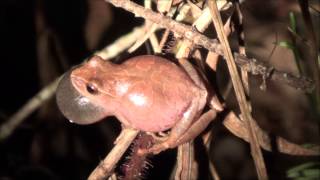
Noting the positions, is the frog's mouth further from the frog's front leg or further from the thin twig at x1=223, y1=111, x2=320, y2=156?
the thin twig at x1=223, y1=111, x2=320, y2=156

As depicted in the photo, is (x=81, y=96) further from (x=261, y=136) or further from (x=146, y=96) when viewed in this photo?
(x=261, y=136)

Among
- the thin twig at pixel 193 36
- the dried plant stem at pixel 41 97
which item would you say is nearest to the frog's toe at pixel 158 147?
the thin twig at pixel 193 36

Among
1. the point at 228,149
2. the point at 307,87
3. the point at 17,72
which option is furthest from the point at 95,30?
the point at 307,87

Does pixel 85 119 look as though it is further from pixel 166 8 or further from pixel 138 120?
pixel 166 8

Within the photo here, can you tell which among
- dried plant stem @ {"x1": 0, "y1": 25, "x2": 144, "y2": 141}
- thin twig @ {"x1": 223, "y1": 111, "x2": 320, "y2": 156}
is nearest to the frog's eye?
thin twig @ {"x1": 223, "y1": 111, "x2": 320, "y2": 156}

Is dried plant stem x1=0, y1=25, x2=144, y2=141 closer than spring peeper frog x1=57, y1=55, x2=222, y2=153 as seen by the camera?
No

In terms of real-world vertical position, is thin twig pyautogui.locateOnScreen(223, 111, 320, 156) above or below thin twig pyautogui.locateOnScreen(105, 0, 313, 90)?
below

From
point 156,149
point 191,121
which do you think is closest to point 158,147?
point 156,149

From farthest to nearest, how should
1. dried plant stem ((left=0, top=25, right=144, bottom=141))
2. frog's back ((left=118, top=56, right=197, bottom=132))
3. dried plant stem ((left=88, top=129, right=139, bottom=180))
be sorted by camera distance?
dried plant stem ((left=0, top=25, right=144, bottom=141))
dried plant stem ((left=88, top=129, right=139, bottom=180))
frog's back ((left=118, top=56, right=197, bottom=132))
